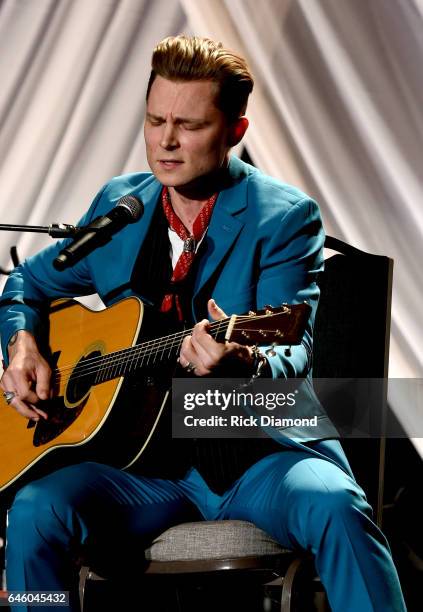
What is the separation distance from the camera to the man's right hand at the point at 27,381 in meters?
2.14

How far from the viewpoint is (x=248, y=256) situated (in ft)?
6.74

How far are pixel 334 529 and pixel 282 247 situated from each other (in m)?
0.64

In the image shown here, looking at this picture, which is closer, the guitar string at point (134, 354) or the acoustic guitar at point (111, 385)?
the acoustic guitar at point (111, 385)

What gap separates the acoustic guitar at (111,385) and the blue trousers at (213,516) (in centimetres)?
10

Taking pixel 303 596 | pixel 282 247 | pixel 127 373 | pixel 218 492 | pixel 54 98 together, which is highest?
pixel 54 98

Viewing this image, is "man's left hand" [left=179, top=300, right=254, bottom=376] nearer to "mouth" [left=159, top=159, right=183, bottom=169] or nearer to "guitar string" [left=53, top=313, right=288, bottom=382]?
"guitar string" [left=53, top=313, right=288, bottom=382]

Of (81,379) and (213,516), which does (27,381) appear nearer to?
(81,379)

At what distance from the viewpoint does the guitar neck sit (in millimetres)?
1901

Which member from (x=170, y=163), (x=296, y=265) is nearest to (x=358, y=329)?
(x=296, y=265)

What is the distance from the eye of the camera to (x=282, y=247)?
6.73ft

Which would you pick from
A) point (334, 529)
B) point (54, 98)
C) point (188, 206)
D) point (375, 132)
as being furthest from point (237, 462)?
point (54, 98)

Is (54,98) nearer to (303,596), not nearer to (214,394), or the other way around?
(214,394)

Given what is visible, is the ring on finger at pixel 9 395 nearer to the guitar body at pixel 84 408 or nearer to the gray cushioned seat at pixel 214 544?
the guitar body at pixel 84 408

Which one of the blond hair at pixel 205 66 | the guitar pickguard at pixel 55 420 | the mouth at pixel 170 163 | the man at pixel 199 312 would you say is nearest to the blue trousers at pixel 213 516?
the man at pixel 199 312
